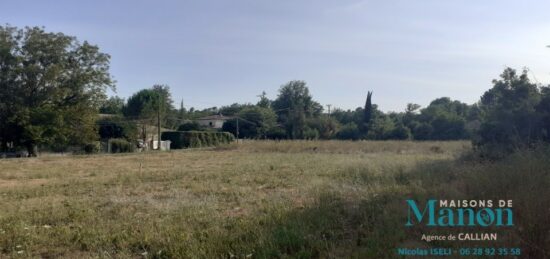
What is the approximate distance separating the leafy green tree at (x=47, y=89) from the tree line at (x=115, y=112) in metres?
0.07

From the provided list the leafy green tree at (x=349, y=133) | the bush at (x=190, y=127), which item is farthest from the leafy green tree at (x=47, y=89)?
the leafy green tree at (x=349, y=133)

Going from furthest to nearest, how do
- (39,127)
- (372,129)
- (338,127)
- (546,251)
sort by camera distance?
(338,127) → (372,129) → (39,127) → (546,251)

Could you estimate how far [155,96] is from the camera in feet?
176

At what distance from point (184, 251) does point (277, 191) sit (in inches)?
168

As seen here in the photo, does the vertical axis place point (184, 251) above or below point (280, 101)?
below

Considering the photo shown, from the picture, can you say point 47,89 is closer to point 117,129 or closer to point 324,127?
point 117,129

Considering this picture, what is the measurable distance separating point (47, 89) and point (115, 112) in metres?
29.4

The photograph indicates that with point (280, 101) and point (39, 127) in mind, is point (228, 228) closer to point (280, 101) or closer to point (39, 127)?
point (39, 127)

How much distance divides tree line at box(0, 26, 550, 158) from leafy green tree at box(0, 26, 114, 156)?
7 cm

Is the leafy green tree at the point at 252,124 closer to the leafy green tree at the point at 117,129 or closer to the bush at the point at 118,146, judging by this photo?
the leafy green tree at the point at 117,129

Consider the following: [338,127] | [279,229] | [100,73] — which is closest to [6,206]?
[279,229]

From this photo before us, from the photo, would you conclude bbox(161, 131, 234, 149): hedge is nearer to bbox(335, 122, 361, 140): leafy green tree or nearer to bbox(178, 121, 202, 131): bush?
bbox(178, 121, 202, 131): bush

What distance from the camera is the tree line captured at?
10859 mm

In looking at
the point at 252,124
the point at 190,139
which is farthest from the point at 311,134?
the point at 190,139
